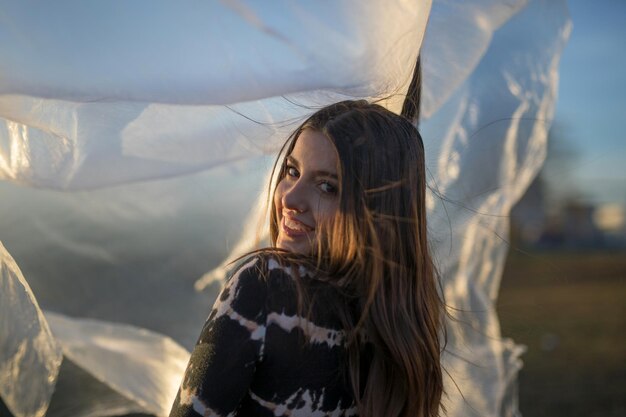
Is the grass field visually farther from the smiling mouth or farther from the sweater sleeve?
the sweater sleeve

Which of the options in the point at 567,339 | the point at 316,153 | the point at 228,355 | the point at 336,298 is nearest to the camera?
the point at 228,355

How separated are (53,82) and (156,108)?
321 millimetres

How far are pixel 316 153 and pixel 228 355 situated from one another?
0.40 metres

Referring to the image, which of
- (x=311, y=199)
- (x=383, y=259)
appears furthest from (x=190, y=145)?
(x=383, y=259)

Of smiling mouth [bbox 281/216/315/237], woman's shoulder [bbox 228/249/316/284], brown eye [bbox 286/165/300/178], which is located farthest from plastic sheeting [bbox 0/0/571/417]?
woman's shoulder [bbox 228/249/316/284]

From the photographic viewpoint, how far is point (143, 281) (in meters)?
2.05

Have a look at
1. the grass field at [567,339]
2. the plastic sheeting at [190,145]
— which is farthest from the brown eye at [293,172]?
the grass field at [567,339]

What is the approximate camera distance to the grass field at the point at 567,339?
105 inches

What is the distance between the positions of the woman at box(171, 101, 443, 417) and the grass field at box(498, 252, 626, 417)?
1.63 feet

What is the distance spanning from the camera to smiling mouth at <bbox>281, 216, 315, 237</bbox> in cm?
125

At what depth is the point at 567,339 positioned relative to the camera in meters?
6.80

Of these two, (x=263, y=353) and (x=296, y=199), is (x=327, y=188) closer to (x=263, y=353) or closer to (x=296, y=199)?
(x=296, y=199)

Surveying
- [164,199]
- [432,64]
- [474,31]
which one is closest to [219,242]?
[164,199]

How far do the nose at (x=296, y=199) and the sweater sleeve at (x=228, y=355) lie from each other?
19 centimetres
